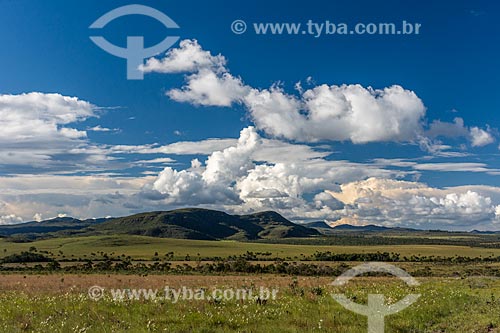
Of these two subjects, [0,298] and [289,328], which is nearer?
[289,328]

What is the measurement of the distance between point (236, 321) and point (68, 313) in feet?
23.4

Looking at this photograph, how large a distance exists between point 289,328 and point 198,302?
6552mm

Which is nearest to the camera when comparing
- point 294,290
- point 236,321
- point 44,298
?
point 236,321

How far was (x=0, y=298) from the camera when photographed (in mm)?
27016

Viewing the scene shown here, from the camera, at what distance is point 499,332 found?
18562 mm

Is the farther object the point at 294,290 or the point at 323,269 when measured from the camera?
the point at 323,269

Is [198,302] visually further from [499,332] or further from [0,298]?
[499,332]

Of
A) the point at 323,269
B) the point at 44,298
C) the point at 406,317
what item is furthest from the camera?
the point at 323,269

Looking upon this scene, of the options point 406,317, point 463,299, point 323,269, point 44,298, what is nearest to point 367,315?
point 406,317

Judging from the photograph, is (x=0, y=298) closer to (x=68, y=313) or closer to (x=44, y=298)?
(x=44, y=298)

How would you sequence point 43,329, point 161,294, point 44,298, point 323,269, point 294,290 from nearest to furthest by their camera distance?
point 43,329
point 44,298
point 161,294
point 294,290
point 323,269

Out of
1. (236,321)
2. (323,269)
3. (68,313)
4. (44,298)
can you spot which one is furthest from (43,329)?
(323,269)

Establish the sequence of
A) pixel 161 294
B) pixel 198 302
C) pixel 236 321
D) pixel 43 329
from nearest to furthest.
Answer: pixel 43 329
pixel 236 321
pixel 198 302
pixel 161 294

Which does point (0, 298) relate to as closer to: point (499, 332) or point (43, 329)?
point (43, 329)
